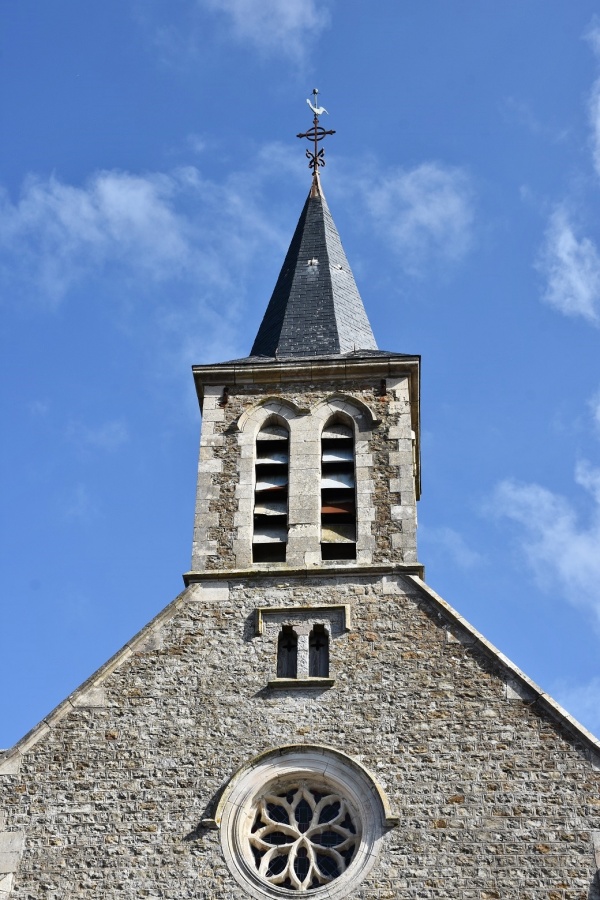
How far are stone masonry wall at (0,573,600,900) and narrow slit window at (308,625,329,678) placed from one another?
0.14 m

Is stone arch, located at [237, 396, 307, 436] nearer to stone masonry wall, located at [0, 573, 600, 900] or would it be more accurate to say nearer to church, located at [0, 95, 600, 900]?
church, located at [0, 95, 600, 900]

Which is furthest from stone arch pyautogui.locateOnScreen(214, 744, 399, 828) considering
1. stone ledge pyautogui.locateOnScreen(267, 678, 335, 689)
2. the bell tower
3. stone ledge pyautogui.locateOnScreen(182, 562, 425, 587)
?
the bell tower

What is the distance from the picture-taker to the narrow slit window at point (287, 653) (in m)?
15.8

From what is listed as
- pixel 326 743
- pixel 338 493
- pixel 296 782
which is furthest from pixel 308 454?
pixel 296 782

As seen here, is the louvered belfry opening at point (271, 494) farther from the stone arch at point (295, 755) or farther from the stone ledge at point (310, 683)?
the stone arch at point (295, 755)

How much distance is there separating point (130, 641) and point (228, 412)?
384 cm

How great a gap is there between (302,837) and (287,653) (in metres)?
2.13

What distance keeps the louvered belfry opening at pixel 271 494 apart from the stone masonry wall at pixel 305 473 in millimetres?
126

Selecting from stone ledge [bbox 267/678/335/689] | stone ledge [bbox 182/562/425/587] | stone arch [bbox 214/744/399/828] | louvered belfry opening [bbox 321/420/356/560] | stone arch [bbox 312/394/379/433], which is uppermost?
stone arch [bbox 312/394/379/433]

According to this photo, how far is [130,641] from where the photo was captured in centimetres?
1609

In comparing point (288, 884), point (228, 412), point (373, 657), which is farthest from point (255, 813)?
point (228, 412)

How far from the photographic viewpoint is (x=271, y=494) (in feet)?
59.1

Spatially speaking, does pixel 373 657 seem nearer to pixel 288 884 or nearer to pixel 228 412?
pixel 288 884

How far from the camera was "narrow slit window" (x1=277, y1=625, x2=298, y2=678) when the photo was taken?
15844mm
